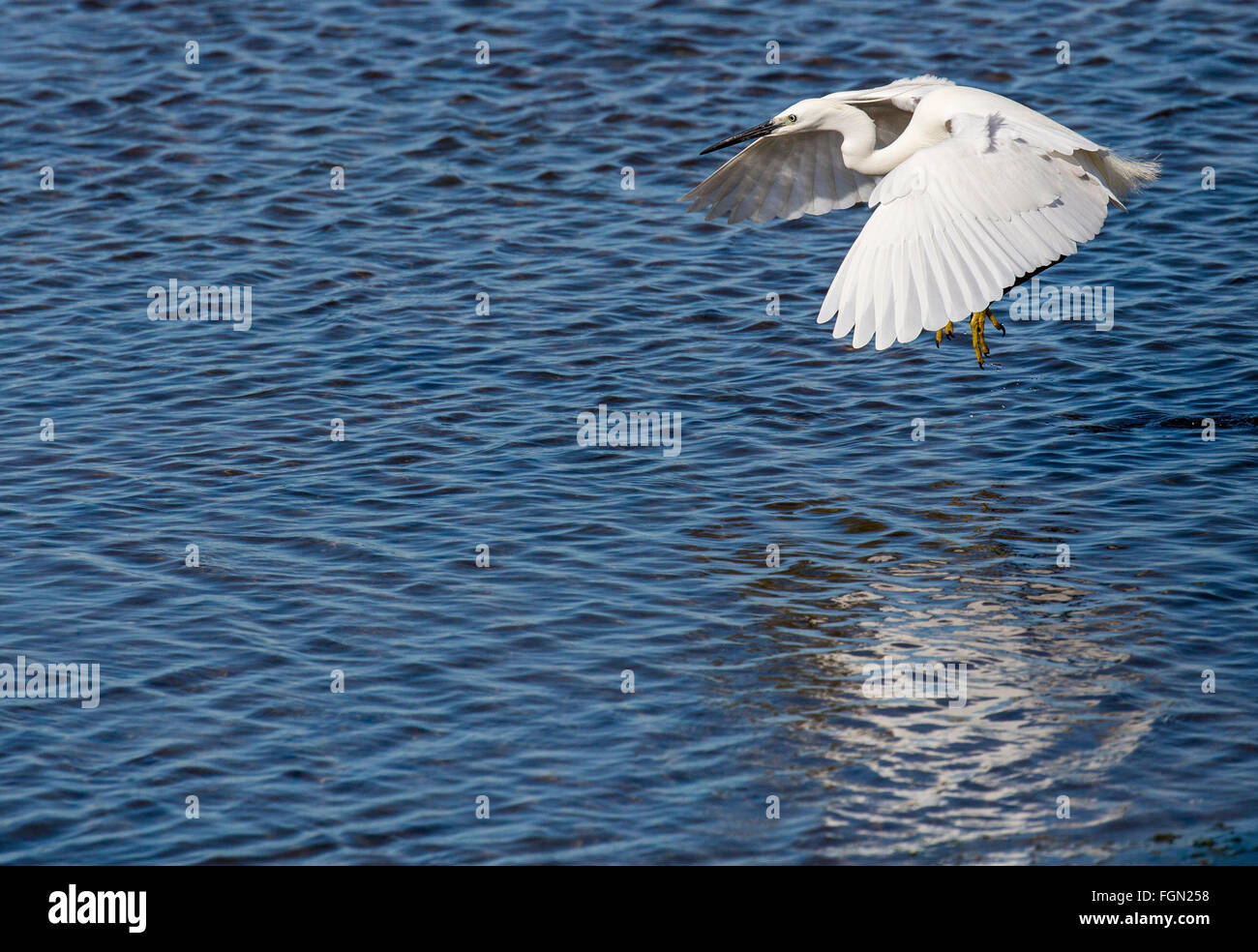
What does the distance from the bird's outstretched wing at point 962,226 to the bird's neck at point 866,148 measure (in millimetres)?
551

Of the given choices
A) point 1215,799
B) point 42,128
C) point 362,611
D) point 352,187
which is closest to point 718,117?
point 352,187

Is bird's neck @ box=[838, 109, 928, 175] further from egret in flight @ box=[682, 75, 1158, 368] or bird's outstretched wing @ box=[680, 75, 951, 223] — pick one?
bird's outstretched wing @ box=[680, 75, 951, 223]

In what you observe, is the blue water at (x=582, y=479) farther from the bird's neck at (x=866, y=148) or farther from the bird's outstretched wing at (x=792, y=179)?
the bird's neck at (x=866, y=148)

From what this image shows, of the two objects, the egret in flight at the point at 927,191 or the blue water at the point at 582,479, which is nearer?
the blue water at the point at 582,479

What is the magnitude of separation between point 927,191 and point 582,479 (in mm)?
2472

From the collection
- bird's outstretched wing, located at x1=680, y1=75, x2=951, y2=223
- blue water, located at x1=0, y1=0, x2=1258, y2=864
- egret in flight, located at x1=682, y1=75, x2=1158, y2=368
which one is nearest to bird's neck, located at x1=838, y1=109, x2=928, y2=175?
egret in flight, located at x1=682, y1=75, x2=1158, y2=368

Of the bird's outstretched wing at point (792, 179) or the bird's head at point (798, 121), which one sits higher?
the bird's head at point (798, 121)

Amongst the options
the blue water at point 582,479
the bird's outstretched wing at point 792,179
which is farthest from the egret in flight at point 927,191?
the blue water at point 582,479

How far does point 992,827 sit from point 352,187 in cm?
837

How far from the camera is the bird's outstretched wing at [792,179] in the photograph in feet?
30.7

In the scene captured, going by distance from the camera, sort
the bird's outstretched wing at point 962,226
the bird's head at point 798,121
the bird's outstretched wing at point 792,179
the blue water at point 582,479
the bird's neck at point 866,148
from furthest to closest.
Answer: the bird's outstretched wing at point 792,179 < the bird's head at point 798,121 < the bird's neck at point 866,148 < the bird's outstretched wing at point 962,226 < the blue water at point 582,479

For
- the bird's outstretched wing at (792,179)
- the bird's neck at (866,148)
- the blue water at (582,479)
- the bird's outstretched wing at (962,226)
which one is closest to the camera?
the blue water at (582,479)

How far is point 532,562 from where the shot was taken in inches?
306

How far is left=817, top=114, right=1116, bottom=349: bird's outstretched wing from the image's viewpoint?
682 cm
